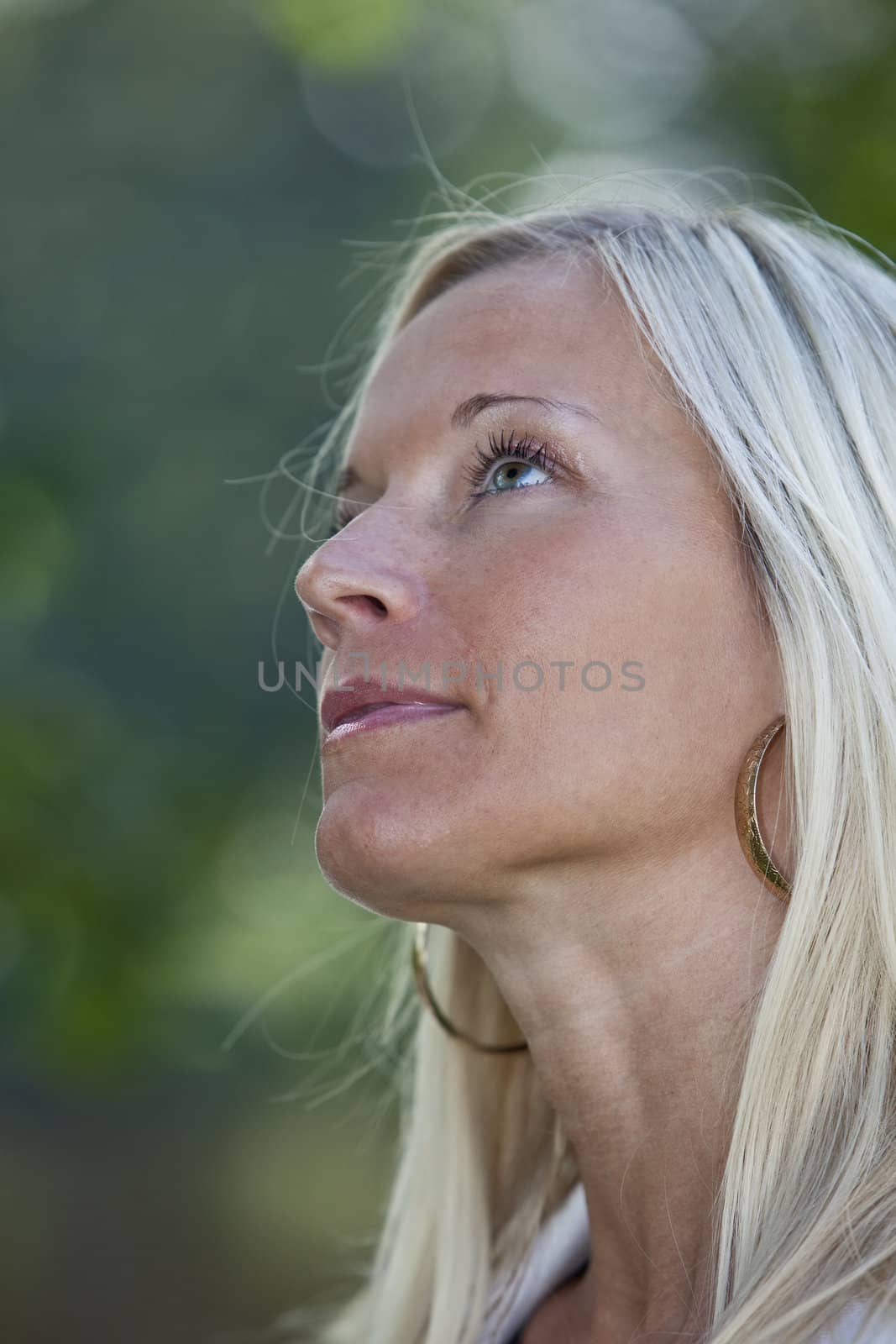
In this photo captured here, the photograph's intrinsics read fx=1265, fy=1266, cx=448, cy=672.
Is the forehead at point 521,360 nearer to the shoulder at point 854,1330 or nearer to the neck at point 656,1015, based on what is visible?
the neck at point 656,1015

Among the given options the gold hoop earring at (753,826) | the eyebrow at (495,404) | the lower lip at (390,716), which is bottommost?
the gold hoop earring at (753,826)

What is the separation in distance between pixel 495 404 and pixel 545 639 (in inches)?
15.1

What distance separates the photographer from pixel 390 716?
168 centimetres

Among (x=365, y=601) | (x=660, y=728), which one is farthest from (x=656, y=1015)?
(x=365, y=601)

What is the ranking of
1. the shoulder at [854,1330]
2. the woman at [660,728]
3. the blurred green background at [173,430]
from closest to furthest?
the shoulder at [854,1330] < the woman at [660,728] < the blurred green background at [173,430]

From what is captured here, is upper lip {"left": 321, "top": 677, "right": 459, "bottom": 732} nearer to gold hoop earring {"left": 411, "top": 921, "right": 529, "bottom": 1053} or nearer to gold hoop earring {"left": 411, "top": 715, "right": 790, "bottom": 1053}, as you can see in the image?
gold hoop earring {"left": 411, "top": 715, "right": 790, "bottom": 1053}

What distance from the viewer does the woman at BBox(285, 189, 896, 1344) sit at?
159 cm

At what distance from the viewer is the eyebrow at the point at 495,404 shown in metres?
1.74

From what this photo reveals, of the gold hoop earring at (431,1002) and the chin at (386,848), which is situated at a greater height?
the chin at (386,848)

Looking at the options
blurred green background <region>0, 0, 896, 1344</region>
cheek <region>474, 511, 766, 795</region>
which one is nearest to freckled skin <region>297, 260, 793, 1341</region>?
cheek <region>474, 511, 766, 795</region>

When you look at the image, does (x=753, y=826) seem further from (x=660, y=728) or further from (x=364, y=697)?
(x=364, y=697)

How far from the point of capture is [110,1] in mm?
4234

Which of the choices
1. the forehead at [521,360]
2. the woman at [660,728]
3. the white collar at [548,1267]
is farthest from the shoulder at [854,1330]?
the forehead at [521,360]

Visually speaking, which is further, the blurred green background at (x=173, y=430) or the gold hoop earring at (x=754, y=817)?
the blurred green background at (x=173, y=430)
